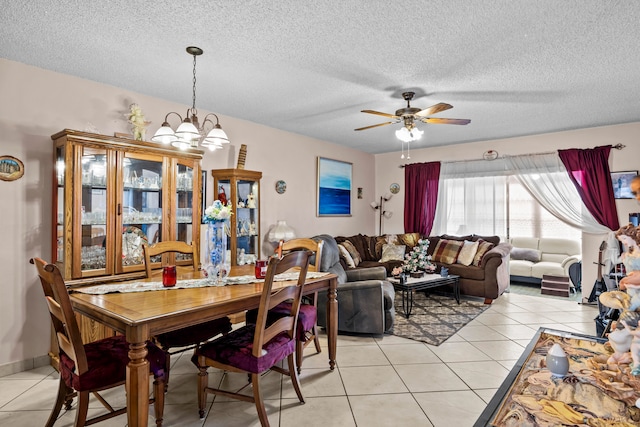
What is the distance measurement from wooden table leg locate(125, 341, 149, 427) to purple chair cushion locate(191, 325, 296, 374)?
1.49 feet

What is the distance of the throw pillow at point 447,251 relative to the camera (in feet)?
17.8

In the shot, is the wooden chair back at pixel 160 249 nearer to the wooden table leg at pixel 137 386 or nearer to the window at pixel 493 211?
the wooden table leg at pixel 137 386

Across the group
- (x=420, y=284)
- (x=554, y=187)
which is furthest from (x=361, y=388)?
(x=554, y=187)

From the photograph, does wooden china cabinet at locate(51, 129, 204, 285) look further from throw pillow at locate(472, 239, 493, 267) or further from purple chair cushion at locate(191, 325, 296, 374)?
throw pillow at locate(472, 239, 493, 267)

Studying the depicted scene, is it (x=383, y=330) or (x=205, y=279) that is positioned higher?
(x=205, y=279)

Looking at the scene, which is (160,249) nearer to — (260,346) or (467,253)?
(260,346)

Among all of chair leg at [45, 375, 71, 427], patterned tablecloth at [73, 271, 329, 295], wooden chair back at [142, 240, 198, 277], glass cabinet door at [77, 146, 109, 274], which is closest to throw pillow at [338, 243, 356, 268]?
wooden chair back at [142, 240, 198, 277]

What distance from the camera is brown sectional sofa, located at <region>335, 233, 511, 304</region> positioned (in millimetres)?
4828

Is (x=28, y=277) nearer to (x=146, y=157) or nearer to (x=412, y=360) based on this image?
(x=146, y=157)

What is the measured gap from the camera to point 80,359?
169 centimetres

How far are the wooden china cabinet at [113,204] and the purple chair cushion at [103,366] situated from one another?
3.23 feet

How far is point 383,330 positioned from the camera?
3.50 metres

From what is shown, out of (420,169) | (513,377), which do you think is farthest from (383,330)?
(420,169)

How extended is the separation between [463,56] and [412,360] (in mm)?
2495
